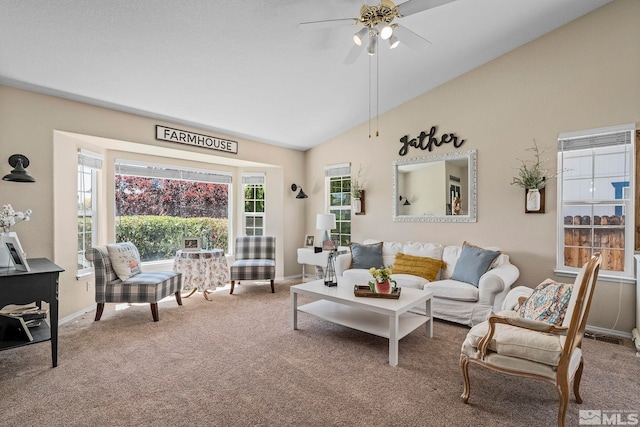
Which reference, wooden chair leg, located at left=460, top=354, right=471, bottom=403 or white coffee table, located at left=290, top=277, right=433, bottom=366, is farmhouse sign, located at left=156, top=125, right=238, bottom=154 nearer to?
white coffee table, located at left=290, top=277, right=433, bottom=366

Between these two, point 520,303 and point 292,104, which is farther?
point 292,104

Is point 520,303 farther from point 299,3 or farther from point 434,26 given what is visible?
point 299,3

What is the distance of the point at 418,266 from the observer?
13.1ft

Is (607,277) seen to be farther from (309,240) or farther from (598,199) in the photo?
(309,240)

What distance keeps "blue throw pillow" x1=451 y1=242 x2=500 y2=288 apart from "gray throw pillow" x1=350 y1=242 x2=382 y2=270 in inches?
41.4

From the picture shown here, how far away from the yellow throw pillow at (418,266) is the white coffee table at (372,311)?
792mm

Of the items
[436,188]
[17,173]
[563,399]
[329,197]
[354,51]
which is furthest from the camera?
[329,197]

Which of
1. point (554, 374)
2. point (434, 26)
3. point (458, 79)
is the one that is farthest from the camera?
point (458, 79)

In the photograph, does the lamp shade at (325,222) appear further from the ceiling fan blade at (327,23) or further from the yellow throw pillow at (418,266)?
the ceiling fan blade at (327,23)

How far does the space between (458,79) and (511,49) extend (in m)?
0.64

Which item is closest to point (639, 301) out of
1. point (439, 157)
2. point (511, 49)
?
point (439, 157)

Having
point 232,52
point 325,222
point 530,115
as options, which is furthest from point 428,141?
point 232,52

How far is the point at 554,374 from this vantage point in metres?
1.79

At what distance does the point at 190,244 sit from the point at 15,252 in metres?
2.11
